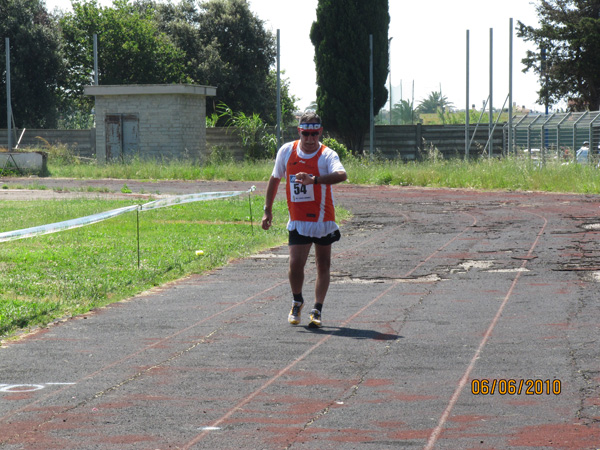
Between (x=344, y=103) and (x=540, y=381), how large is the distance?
111ft

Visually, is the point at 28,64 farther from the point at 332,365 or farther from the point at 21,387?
the point at 332,365

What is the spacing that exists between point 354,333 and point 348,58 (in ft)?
107

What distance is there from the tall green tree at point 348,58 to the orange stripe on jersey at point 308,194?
31.4m

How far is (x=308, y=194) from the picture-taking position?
24.1 ft

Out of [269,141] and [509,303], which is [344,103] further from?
[509,303]

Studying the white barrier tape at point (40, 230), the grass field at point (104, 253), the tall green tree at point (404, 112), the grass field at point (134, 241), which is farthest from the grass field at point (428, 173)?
the tall green tree at point (404, 112)

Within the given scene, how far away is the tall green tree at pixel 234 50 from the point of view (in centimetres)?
5428

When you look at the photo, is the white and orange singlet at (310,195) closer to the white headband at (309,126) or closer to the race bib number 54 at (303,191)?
the race bib number 54 at (303,191)

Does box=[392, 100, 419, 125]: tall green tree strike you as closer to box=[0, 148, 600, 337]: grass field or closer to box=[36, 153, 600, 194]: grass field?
box=[36, 153, 600, 194]: grass field

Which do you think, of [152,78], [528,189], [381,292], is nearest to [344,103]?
[528,189]

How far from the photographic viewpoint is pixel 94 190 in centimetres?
2608
